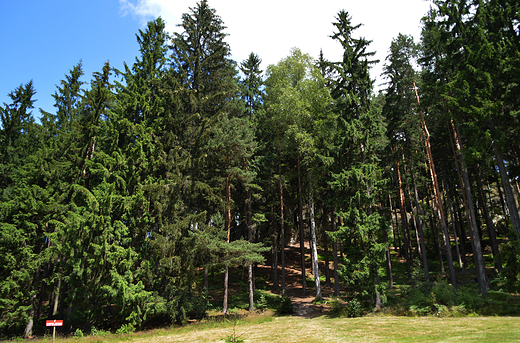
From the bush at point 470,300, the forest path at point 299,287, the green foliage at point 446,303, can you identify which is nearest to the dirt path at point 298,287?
the forest path at point 299,287

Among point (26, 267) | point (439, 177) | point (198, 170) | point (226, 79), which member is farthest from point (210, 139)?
point (439, 177)

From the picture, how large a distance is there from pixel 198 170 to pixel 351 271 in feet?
38.9

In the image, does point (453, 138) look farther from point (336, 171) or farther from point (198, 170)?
point (198, 170)

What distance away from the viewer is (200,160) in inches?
730

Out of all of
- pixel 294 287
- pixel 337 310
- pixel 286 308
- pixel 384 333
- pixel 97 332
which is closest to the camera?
pixel 384 333

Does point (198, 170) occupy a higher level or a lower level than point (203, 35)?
lower

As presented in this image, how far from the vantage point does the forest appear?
16.1 metres

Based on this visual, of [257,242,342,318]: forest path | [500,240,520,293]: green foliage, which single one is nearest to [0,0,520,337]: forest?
[500,240,520,293]: green foliage

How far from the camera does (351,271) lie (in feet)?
56.1

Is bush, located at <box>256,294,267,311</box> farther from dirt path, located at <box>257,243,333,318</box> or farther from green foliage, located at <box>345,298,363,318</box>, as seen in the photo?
green foliage, located at <box>345,298,363,318</box>

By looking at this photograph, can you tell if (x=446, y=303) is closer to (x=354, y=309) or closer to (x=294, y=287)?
(x=354, y=309)

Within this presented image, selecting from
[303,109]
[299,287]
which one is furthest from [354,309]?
[303,109]

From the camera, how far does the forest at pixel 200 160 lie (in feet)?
52.7

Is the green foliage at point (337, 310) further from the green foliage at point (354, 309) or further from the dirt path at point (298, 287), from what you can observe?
the dirt path at point (298, 287)
